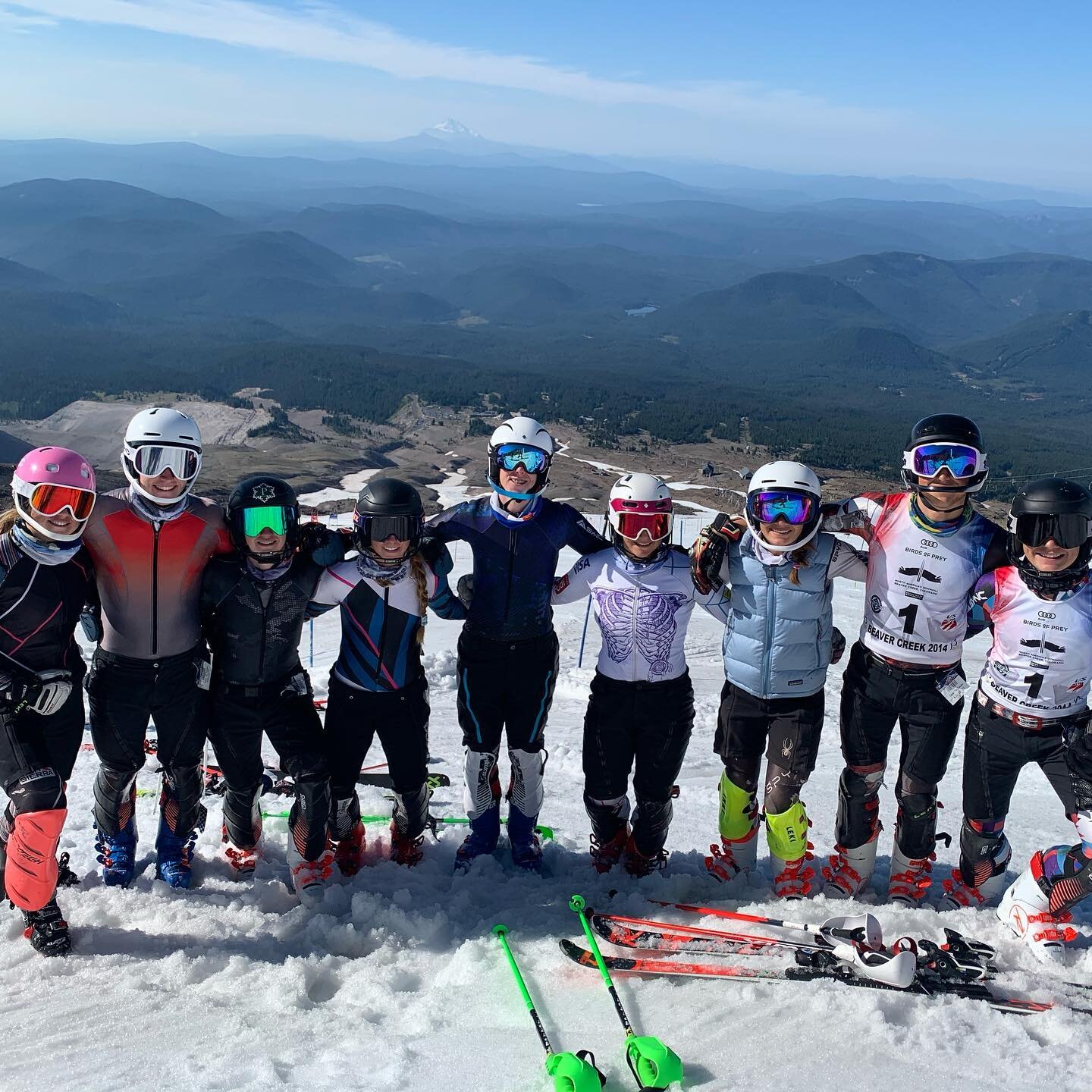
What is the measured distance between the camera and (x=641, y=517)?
5.78m

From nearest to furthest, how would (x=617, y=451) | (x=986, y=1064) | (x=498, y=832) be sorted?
(x=986, y=1064) < (x=498, y=832) < (x=617, y=451)

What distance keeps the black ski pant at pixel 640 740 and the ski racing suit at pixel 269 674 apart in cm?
192

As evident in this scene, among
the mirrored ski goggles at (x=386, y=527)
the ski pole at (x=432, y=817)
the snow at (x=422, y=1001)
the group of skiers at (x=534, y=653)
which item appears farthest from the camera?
the ski pole at (x=432, y=817)

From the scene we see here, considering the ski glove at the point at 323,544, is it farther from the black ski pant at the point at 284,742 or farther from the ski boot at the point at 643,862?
the ski boot at the point at 643,862

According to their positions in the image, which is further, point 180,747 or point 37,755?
point 180,747

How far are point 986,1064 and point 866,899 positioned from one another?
1801mm

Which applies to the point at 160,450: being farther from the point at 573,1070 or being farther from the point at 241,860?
the point at 573,1070

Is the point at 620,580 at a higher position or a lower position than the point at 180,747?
higher

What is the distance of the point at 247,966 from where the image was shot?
5.11 metres

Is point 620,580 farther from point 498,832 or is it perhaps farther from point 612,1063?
point 612,1063

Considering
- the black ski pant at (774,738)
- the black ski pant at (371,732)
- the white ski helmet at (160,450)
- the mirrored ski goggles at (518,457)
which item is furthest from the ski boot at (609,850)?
the white ski helmet at (160,450)

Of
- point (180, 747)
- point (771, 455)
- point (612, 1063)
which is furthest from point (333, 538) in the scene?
point (771, 455)

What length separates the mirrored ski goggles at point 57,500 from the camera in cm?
512

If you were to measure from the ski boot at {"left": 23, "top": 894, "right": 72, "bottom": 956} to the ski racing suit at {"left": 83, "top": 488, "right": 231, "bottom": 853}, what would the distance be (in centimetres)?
89
